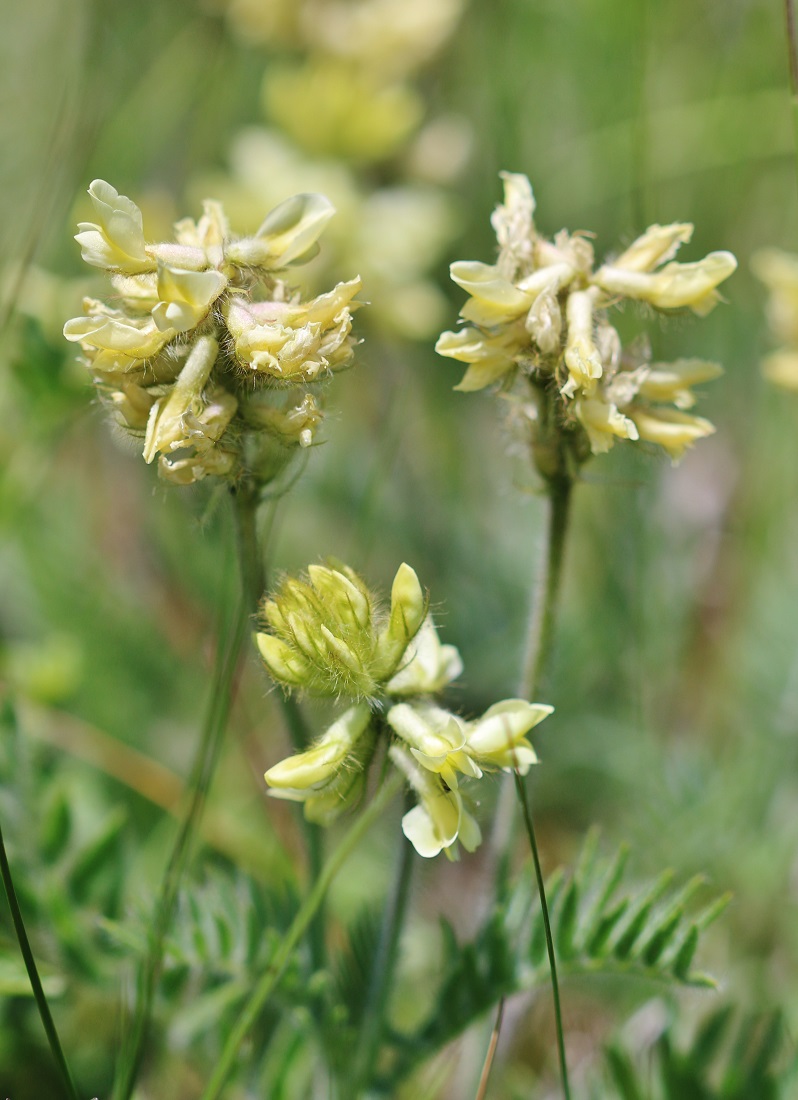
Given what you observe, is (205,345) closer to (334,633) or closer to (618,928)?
(334,633)

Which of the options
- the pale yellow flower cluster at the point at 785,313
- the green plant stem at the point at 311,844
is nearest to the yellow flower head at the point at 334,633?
the green plant stem at the point at 311,844

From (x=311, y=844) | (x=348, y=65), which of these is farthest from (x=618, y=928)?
(x=348, y=65)

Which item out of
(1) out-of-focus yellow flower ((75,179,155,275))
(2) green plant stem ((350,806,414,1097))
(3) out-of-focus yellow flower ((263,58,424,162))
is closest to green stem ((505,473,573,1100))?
(2) green plant stem ((350,806,414,1097))

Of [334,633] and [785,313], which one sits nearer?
[334,633]

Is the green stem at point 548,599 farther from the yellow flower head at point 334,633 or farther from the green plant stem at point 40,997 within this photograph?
the green plant stem at point 40,997

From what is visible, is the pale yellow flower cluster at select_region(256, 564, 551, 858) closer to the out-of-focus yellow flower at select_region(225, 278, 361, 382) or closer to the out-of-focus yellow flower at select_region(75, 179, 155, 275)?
the out-of-focus yellow flower at select_region(225, 278, 361, 382)

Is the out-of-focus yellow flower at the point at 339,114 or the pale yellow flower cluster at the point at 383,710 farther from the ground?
the out-of-focus yellow flower at the point at 339,114
